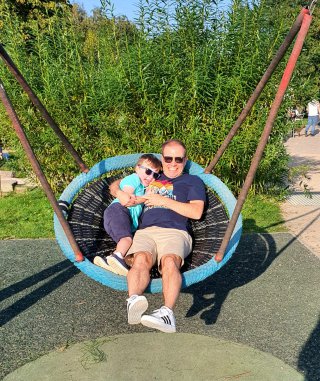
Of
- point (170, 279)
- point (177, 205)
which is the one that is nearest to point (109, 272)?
point (170, 279)

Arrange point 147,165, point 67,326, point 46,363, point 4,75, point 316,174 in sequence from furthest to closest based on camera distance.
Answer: point 316,174, point 4,75, point 147,165, point 67,326, point 46,363

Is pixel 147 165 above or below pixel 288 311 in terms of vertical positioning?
above

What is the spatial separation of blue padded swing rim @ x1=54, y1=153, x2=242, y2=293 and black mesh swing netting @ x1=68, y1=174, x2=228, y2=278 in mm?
92

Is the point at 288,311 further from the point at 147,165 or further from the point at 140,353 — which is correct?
the point at 147,165

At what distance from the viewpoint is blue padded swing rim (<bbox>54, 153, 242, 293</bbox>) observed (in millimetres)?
2717

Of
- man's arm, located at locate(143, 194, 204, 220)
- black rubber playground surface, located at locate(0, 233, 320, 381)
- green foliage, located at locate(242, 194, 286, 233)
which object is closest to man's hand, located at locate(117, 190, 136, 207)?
man's arm, located at locate(143, 194, 204, 220)

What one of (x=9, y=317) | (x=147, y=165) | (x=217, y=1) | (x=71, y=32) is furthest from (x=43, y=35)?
(x=9, y=317)

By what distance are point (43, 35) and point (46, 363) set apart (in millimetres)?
4933

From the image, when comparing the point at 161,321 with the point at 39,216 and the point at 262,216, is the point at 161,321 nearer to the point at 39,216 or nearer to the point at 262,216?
the point at 262,216

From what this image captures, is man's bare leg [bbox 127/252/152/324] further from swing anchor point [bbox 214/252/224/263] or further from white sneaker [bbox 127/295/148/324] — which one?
swing anchor point [bbox 214/252/224/263]

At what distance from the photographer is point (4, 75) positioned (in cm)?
617

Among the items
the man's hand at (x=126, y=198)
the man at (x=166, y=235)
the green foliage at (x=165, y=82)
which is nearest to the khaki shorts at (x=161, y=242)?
the man at (x=166, y=235)

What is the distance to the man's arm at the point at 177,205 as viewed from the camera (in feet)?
10.3

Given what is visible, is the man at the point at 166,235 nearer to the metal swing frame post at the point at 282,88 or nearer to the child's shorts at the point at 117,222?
the child's shorts at the point at 117,222
